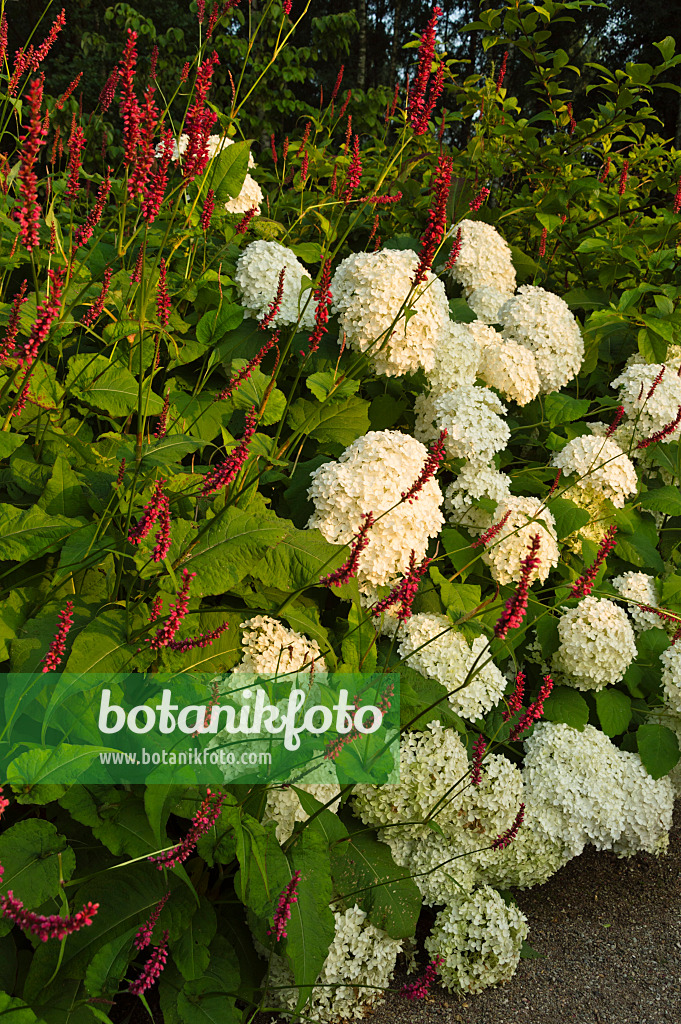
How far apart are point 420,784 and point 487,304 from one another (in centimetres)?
234

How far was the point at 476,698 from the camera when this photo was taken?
2623mm

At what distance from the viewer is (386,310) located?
9.57 feet

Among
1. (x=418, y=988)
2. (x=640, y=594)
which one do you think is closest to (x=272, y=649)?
(x=418, y=988)

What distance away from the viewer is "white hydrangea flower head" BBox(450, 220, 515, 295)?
3895mm

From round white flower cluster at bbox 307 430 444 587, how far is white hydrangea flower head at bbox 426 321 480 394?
0.71 meters

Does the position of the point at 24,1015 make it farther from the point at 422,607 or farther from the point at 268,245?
the point at 268,245

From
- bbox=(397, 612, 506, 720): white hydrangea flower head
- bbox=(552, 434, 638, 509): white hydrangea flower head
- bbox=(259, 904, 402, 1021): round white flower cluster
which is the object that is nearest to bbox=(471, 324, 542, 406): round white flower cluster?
bbox=(552, 434, 638, 509): white hydrangea flower head

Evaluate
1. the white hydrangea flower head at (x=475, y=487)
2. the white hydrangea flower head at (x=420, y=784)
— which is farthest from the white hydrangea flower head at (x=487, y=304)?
the white hydrangea flower head at (x=420, y=784)

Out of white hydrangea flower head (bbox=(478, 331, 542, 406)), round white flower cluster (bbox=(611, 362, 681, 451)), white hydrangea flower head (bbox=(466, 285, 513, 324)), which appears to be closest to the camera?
white hydrangea flower head (bbox=(478, 331, 542, 406))

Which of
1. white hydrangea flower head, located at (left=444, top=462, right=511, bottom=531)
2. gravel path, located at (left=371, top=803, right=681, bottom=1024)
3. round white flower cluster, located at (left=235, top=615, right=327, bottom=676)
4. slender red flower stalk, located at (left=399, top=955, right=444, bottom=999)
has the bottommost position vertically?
gravel path, located at (left=371, top=803, right=681, bottom=1024)

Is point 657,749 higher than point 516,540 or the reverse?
the reverse

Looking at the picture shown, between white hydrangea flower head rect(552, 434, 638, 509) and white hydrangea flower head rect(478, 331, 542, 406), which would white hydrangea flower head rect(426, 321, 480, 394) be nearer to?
white hydrangea flower head rect(478, 331, 542, 406)

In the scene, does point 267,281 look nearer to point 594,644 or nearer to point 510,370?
point 510,370

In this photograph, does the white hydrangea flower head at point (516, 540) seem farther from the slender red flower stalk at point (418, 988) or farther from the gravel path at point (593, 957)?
the slender red flower stalk at point (418, 988)
